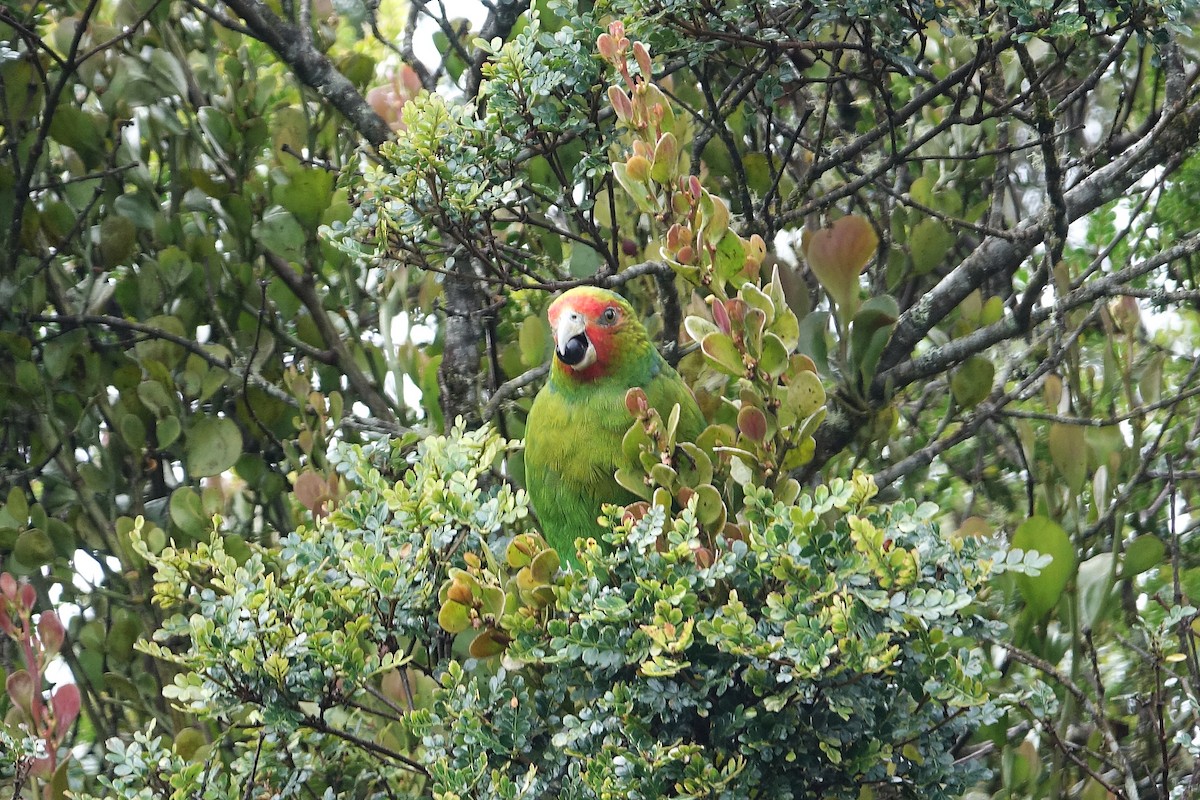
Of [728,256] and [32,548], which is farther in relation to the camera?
[32,548]

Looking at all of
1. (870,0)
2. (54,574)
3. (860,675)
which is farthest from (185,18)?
(860,675)

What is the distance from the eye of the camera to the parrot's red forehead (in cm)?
270

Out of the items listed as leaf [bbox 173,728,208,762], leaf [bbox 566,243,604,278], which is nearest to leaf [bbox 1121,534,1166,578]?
leaf [bbox 566,243,604,278]

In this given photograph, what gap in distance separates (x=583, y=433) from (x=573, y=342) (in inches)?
8.6

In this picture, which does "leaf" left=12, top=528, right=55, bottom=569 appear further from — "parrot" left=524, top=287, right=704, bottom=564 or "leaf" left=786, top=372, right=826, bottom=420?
"leaf" left=786, top=372, right=826, bottom=420

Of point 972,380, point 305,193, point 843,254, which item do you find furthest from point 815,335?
point 305,193

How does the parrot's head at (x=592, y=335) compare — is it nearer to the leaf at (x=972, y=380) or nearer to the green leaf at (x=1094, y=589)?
the leaf at (x=972, y=380)

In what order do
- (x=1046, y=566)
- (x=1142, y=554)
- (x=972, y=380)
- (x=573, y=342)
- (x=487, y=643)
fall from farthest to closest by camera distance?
(x=573, y=342), (x=972, y=380), (x=1142, y=554), (x=1046, y=566), (x=487, y=643)

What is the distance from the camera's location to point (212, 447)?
2873 millimetres

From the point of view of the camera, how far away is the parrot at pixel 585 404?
2637mm

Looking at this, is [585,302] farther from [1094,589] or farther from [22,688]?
[22,688]

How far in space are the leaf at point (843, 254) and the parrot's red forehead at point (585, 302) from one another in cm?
65

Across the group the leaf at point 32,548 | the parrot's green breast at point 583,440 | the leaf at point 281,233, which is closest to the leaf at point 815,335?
the parrot's green breast at point 583,440

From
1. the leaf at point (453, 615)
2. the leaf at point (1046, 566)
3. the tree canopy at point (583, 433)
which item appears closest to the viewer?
the tree canopy at point (583, 433)
